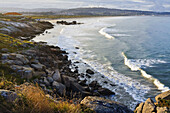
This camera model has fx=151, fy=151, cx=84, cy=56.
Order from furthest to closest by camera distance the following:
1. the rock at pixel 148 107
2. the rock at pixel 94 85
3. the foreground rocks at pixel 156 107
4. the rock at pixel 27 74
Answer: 1. the rock at pixel 94 85
2. the rock at pixel 27 74
3. the rock at pixel 148 107
4. the foreground rocks at pixel 156 107

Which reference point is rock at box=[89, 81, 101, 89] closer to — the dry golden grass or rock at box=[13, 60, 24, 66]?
rock at box=[13, 60, 24, 66]

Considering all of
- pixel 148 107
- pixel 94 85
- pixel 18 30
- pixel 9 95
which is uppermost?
pixel 18 30

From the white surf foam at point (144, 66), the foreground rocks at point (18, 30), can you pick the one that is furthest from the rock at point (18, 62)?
the foreground rocks at point (18, 30)

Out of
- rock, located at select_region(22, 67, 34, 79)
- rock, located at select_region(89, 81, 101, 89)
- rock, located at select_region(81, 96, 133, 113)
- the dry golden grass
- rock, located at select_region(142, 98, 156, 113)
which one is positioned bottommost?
rock, located at select_region(89, 81, 101, 89)

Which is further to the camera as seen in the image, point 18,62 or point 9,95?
point 18,62

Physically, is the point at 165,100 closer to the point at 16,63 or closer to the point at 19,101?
the point at 19,101

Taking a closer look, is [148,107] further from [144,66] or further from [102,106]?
[144,66]

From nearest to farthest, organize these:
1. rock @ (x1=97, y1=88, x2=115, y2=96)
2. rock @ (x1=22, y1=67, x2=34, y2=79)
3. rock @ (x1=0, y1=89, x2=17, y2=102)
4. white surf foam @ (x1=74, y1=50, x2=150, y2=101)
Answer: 1. rock @ (x1=0, y1=89, x2=17, y2=102)
2. rock @ (x1=22, y1=67, x2=34, y2=79)
3. rock @ (x1=97, y1=88, x2=115, y2=96)
4. white surf foam @ (x1=74, y1=50, x2=150, y2=101)

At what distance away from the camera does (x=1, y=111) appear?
428 cm

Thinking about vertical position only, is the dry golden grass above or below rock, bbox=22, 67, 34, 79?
above

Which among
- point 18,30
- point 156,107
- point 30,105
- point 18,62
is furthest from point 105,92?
point 18,30

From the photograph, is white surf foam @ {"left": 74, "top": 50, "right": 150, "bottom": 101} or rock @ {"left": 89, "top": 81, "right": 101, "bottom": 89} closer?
white surf foam @ {"left": 74, "top": 50, "right": 150, "bottom": 101}

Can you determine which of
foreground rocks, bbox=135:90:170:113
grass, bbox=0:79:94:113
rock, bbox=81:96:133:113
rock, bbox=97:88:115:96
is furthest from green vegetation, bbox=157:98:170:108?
rock, bbox=97:88:115:96

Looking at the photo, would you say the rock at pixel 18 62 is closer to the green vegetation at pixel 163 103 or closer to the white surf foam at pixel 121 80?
the white surf foam at pixel 121 80
